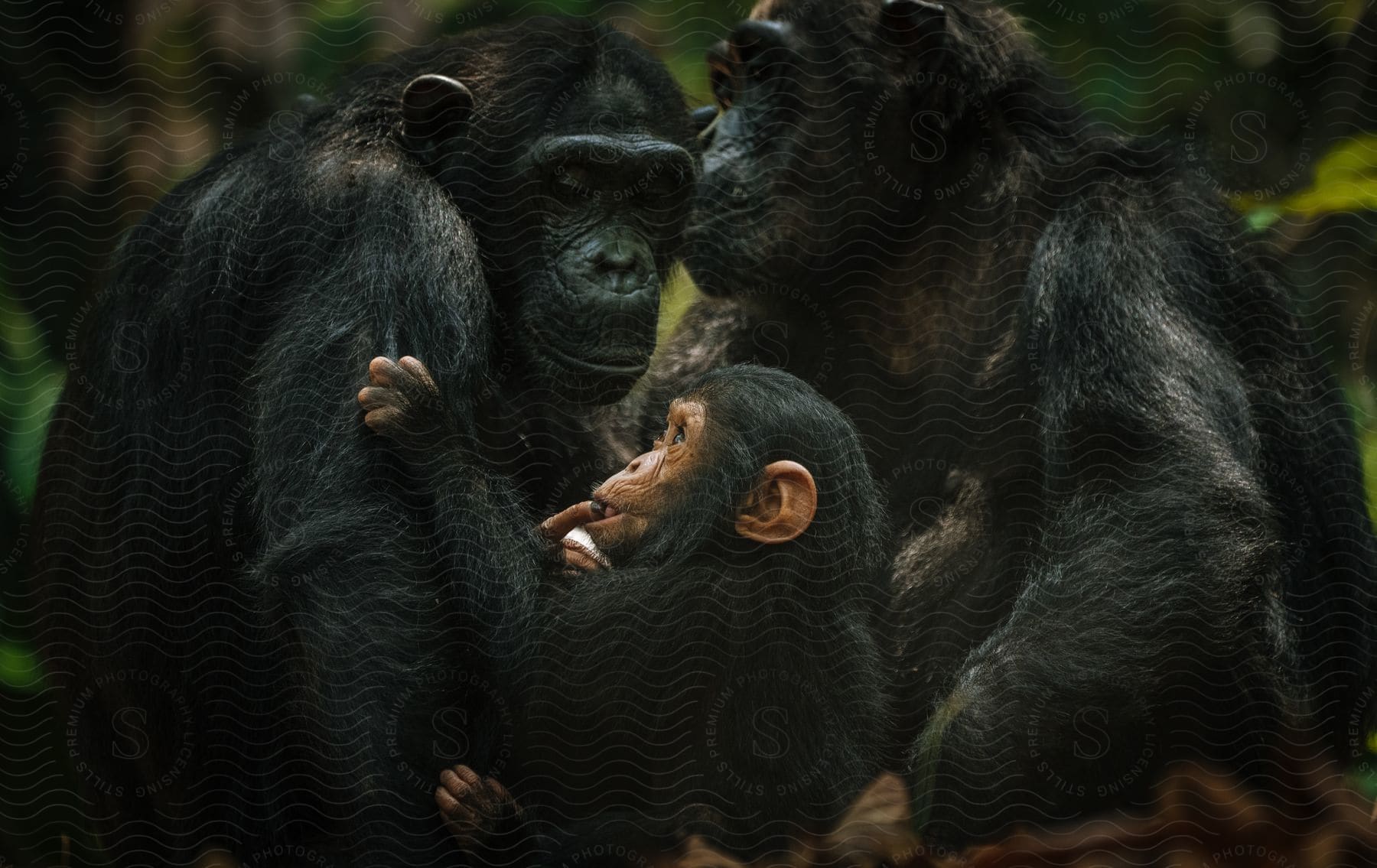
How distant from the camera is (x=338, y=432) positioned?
2.67 metres

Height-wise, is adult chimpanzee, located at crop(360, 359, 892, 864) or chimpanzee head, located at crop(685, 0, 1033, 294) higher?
chimpanzee head, located at crop(685, 0, 1033, 294)

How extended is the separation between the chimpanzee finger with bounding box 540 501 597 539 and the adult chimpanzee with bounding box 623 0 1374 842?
2.78 ft

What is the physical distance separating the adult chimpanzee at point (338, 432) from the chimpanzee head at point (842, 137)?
Result: 331 mm

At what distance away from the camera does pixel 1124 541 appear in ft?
10.3

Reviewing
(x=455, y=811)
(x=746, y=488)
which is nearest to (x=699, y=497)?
(x=746, y=488)

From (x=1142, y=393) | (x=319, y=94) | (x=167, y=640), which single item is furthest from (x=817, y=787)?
(x=319, y=94)

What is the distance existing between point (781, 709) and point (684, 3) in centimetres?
195

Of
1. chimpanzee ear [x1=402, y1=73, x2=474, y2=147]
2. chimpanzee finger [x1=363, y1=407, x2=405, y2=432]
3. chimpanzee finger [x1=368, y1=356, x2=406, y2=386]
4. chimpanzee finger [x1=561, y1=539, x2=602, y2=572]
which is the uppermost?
chimpanzee ear [x1=402, y1=73, x2=474, y2=147]

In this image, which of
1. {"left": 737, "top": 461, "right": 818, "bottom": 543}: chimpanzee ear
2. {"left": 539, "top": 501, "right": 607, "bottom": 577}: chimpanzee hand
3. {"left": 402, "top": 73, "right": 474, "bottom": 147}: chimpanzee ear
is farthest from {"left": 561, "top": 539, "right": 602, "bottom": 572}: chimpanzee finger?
{"left": 402, "top": 73, "right": 474, "bottom": 147}: chimpanzee ear

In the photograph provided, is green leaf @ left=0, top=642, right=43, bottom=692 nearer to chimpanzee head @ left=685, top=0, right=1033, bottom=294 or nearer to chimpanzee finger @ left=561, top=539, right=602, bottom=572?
chimpanzee finger @ left=561, top=539, right=602, bottom=572

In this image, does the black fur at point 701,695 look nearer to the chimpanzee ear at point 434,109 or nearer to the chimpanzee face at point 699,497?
the chimpanzee face at point 699,497

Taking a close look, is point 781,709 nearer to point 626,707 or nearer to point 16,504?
point 626,707

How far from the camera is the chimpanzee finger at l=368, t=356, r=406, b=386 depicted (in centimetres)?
262

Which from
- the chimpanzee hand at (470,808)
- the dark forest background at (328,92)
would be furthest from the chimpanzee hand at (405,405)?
the dark forest background at (328,92)
